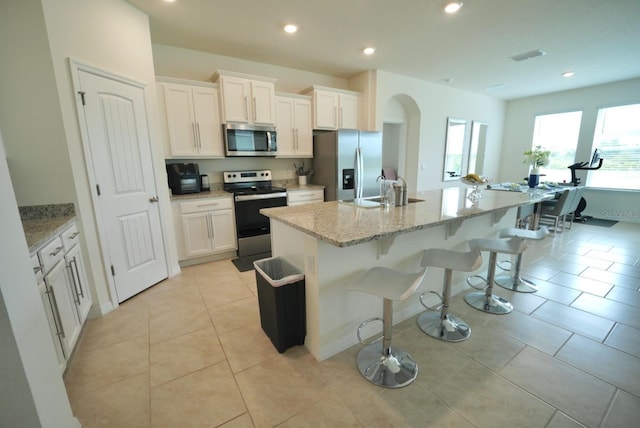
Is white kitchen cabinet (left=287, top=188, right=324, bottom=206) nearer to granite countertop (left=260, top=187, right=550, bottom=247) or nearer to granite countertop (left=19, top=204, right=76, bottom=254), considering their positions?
granite countertop (left=260, top=187, right=550, bottom=247)

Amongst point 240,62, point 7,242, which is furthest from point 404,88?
point 7,242

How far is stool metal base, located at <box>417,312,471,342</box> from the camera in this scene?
1951 mm

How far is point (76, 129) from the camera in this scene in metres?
2.12

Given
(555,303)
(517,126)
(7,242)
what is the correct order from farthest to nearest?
(517,126) → (555,303) → (7,242)

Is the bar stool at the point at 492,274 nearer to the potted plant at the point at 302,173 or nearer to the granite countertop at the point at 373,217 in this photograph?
the granite countertop at the point at 373,217

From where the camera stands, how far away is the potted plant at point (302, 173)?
4.41 meters

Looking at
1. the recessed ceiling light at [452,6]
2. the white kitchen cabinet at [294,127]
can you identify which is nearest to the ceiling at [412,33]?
the recessed ceiling light at [452,6]

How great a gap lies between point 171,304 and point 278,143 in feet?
8.52

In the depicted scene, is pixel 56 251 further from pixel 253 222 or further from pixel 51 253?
pixel 253 222

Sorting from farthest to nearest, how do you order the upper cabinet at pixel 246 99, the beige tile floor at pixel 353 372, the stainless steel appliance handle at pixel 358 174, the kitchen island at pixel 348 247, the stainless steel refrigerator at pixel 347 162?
the stainless steel appliance handle at pixel 358 174 < the stainless steel refrigerator at pixel 347 162 < the upper cabinet at pixel 246 99 < the kitchen island at pixel 348 247 < the beige tile floor at pixel 353 372

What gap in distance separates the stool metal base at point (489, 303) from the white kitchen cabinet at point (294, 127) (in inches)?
119

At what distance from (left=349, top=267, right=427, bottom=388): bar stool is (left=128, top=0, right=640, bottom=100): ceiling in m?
2.61

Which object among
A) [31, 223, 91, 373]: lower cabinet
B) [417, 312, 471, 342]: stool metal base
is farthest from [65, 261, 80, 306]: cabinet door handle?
[417, 312, 471, 342]: stool metal base

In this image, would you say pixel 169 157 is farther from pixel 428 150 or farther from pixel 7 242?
pixel 428 150
